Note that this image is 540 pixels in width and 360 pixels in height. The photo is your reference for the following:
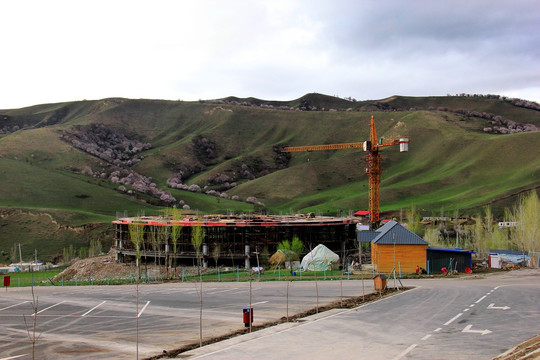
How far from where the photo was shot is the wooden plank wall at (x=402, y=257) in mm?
61688

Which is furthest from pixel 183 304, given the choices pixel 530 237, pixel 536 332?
pixel 530 237

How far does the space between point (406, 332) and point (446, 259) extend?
124 ft

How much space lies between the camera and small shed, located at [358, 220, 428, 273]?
61750 mm

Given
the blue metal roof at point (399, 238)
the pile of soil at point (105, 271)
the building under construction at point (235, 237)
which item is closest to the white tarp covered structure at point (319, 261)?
the blue metal roof at point (399, 238)

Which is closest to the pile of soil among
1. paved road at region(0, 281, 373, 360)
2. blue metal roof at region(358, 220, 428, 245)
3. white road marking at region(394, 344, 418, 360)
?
blue metal roof at region(358, 220, 428, 245)

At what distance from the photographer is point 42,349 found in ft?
83.7

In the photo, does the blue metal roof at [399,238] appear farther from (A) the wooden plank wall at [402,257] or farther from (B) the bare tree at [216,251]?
(B) the bare tree at [216,251]

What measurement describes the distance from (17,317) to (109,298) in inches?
409

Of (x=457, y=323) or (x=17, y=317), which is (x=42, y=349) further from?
(x=457, y=323)

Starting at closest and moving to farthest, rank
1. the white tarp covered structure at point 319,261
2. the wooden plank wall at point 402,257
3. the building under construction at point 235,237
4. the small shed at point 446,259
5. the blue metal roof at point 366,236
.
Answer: the small shed at point 446,259 < the wooden plank wall at point 402,257 < the white tarp covered structure at point 319,261 < the blue metal roof at point 366,236 < the building under construction at point 235,237

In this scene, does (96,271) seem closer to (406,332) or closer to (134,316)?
(134,316)

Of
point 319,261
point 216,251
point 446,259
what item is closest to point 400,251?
point 446,259

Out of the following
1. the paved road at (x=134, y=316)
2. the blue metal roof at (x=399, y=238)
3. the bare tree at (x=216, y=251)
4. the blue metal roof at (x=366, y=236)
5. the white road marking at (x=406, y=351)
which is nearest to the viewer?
the white road marking at (x=406, y=351)

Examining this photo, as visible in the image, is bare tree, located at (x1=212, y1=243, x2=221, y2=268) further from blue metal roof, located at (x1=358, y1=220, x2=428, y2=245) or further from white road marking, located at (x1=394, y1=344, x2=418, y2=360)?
white road marking, located at (x1=394, y1=344, x2=418, y2=360)
